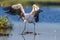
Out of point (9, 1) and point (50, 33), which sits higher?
point (9, 1)

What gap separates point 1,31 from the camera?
5.43 m

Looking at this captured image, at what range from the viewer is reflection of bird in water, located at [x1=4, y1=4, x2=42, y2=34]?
212 inches

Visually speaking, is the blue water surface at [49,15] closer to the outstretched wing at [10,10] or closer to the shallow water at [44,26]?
the shallow water at [44,26]

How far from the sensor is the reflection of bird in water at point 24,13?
17.6 ft

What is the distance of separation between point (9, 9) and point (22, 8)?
26cm

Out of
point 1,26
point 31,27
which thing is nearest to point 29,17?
point 31,27

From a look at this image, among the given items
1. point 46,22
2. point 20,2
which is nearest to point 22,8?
point 20,2

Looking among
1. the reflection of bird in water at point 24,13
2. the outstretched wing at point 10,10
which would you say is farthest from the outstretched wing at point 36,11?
the outstretched wing at point 10,10

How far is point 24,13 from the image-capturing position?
17.7 ft

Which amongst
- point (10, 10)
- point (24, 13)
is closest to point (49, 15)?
point (24, 13)

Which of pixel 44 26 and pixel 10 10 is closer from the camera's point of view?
pixel 44 26

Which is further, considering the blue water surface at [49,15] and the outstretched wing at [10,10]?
the outstretched wing at [10,10]

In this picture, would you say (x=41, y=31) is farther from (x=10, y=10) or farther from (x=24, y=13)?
(x=10, y=10)

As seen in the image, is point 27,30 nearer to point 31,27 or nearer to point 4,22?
point 31,27
